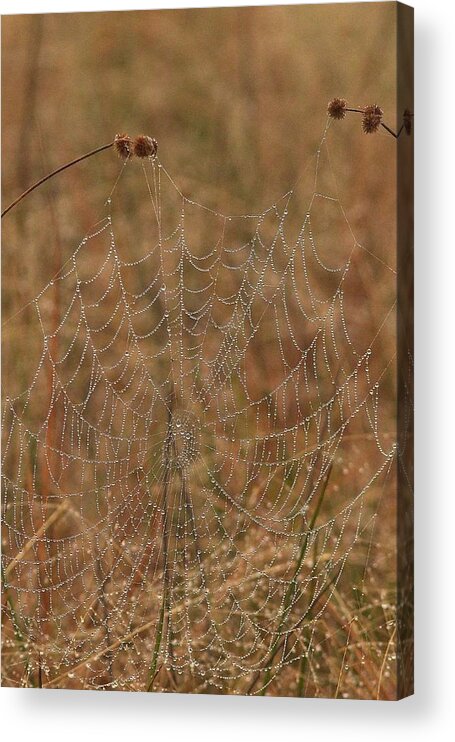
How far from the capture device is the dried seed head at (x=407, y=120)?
3527 millimetres

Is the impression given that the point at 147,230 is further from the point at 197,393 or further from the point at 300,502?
the point at 300,502

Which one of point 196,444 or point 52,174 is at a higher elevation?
point 52,174

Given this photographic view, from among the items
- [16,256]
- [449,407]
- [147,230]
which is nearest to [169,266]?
[147,230]

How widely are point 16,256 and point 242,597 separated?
35.4 inches

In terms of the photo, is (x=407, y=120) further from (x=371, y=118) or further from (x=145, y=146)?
(x=145, y=146)

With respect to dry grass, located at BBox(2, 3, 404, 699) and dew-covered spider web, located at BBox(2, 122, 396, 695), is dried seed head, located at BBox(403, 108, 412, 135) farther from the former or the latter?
dew-covered spider web, located at BBox(2, 122, 396, 695)

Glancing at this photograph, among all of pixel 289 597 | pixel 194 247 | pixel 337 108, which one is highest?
pixel 337 108

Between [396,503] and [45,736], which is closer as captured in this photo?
[396,503]

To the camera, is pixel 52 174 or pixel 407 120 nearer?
pixel 407 120

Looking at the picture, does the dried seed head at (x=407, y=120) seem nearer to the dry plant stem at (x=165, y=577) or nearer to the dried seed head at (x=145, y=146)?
the dried seed head at (x=145, y=146)

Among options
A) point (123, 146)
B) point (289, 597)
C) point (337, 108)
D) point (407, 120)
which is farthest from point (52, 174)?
point (289, 597)

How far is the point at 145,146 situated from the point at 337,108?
0.43 metres

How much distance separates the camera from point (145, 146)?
367 cm

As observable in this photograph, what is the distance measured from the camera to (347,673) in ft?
11.6
